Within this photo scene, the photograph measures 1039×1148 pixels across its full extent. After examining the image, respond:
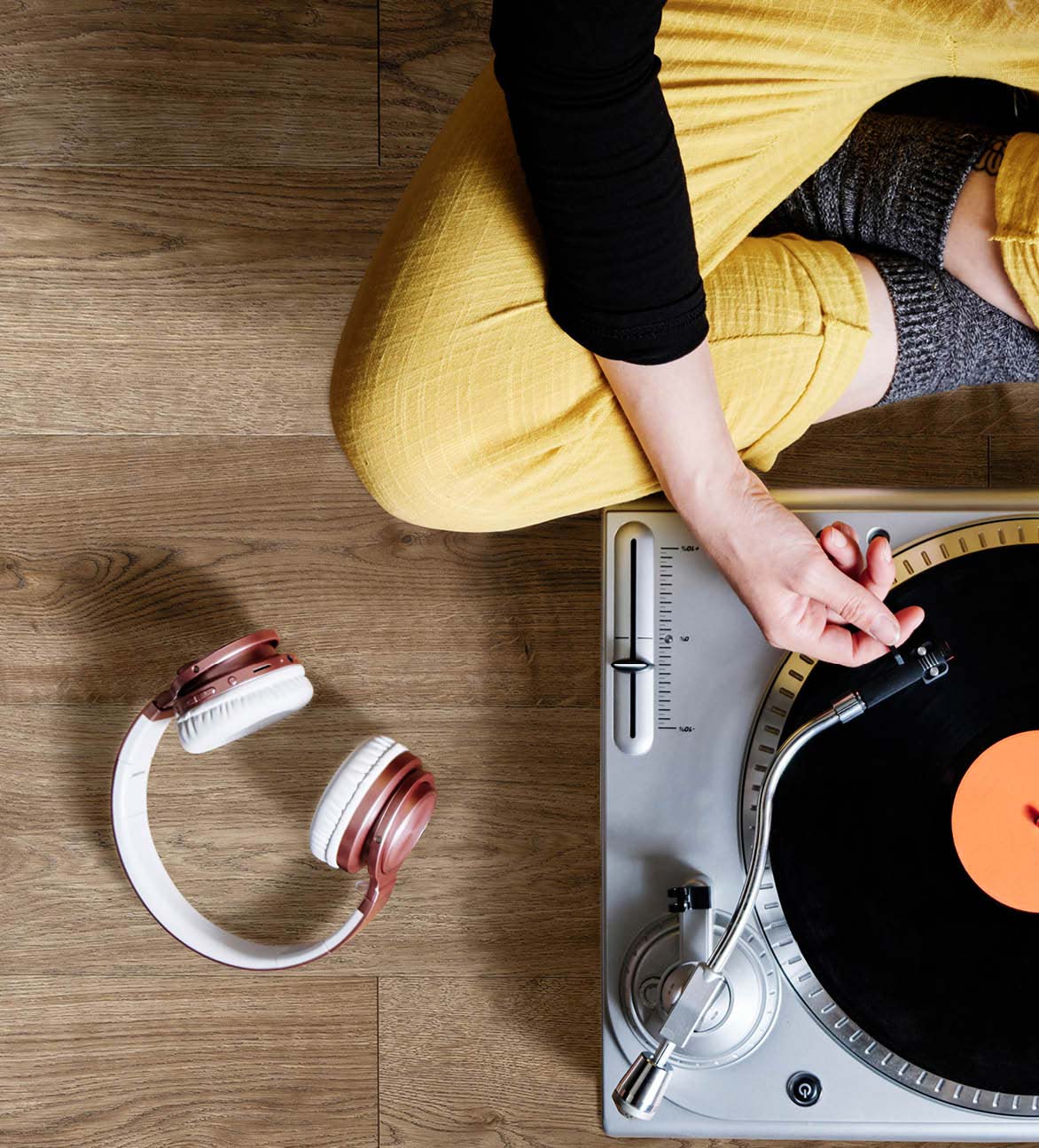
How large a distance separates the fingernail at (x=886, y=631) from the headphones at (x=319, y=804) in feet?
1.24

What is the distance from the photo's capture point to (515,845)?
3.15 ft

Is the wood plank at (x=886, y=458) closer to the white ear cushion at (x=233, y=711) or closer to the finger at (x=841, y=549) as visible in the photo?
the finger at (x=841, y=549)

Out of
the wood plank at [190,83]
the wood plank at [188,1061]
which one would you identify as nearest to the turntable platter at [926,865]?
the wood plank at [188,1061]

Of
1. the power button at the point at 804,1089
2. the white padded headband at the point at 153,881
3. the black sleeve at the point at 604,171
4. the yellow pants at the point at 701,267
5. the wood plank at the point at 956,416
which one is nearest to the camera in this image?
the black sleeve at the point at 604,171

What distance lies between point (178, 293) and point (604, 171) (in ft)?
2.02

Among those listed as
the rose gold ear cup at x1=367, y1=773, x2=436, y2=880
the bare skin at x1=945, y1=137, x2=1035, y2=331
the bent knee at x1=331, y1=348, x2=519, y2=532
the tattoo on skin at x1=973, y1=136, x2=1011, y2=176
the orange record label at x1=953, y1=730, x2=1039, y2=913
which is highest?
the tattoo on skin at x1=973, y1=136, x2=1011, y2=176

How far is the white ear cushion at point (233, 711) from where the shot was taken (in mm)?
771

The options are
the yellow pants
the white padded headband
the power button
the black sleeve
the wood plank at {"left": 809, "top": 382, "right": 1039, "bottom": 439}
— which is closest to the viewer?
the black sleeve

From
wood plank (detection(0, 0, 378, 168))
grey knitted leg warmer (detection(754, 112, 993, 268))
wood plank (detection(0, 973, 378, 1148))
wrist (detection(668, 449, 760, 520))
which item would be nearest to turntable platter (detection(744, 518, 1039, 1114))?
wrist (detection(668, 449, 760, 520))

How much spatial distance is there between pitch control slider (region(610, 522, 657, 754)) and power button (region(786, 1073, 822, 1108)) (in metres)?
0.26

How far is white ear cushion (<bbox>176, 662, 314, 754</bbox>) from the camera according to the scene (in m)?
0.77

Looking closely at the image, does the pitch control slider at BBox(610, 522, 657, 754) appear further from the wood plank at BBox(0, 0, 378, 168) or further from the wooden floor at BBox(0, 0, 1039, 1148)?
the wood plank at BBox(0, 0, 378, 168)

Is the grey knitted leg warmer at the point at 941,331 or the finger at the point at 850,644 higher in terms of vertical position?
the grey knitted leg warmer at the point at 941,331

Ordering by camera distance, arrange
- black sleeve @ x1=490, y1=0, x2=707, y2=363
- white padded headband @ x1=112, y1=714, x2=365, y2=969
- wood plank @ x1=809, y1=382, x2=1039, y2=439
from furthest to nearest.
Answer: wood plank @ x1=809, y1=382, x2=1039, y2=439, white padded headband @ x1=112, y1=714, x2=365, y2=969, black sleeve @ x1=490, y1=0, x2=707, y2=363
